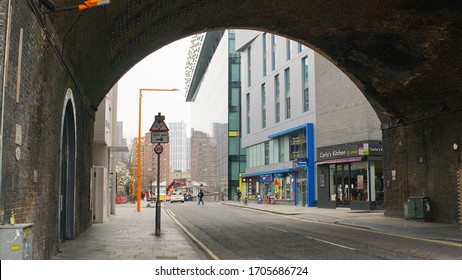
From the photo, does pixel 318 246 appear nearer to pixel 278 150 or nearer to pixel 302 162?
pixel 302 162

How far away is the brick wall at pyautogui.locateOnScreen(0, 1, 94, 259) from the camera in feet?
23.1

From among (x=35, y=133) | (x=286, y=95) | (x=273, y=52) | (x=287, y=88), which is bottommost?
(x=35, y=133)

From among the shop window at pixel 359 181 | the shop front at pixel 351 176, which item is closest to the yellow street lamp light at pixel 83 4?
the shop front at pixel 351 176

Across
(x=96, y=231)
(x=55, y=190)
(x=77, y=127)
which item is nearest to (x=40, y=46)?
(x=55, y=190)

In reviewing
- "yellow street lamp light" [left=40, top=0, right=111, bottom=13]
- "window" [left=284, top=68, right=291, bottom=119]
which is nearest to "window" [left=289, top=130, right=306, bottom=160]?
"window" [left=284, top=68, right=291, bottom=119]

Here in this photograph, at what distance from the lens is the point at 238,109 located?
233ft

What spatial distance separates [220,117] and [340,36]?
58.3 meters

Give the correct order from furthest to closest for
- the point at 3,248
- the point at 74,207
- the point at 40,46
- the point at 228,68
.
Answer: the point at 228,68 → the point at 74,207 → the point at 40,46 → the point at 3,248

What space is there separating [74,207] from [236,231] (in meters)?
6.07

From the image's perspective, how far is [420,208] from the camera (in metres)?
20.8

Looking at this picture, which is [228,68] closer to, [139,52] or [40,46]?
[139,52]

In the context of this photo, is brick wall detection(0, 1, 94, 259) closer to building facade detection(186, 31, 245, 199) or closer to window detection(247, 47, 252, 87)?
window detection(247, 47, 252, 87)

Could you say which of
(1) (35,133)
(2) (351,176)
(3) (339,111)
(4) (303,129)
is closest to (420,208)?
(2) (351,176)

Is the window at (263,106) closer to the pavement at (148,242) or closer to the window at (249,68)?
the window at (249,68)
